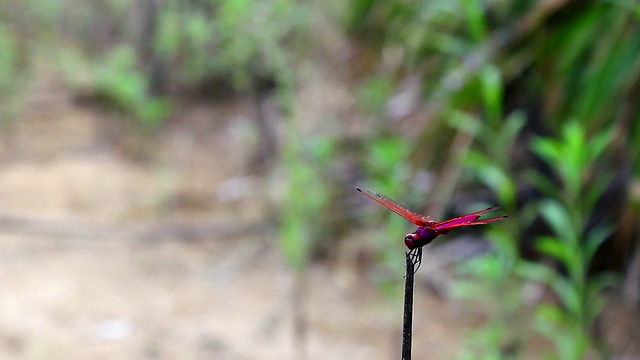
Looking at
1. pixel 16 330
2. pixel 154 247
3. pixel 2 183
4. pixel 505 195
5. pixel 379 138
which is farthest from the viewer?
pixel 2 183

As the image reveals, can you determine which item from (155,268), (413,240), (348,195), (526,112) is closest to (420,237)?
(413,240)

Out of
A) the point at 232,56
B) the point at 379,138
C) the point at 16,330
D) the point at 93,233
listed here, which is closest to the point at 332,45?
the point at 232,56

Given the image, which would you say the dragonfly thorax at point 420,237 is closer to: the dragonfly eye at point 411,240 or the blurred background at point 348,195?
the dragonfly eye at point 411,240

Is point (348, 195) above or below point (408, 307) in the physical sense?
above

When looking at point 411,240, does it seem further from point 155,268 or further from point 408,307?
point 155,268

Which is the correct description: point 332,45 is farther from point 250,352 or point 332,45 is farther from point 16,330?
point 16,330

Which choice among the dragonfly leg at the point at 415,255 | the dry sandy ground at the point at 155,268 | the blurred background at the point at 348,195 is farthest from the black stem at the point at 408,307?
the dry sandy ground at the point at 155,268
